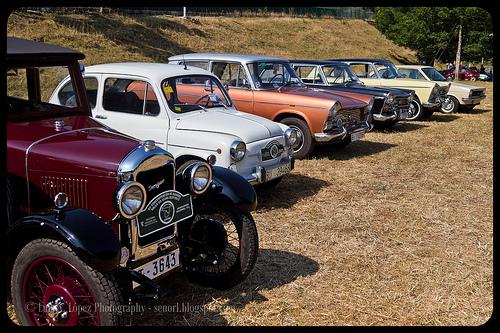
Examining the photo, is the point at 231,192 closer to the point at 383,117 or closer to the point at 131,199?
the point at 131,199

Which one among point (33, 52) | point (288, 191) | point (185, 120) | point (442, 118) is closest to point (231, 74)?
point (288, 191)

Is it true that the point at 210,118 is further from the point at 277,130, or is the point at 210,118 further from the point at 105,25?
the point at 105,25

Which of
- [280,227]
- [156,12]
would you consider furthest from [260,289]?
[156,12]

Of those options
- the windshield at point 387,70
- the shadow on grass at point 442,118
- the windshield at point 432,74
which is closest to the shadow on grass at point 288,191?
the windshield at point 387,70

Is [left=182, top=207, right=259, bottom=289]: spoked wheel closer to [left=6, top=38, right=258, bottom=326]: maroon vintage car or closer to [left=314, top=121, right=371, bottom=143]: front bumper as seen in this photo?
[left=6, top=38, right=258, bottom=326]: maroon vintage car

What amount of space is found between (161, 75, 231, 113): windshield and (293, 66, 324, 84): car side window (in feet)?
15.5

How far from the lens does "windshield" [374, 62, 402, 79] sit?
13.9m

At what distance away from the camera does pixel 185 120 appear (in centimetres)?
593

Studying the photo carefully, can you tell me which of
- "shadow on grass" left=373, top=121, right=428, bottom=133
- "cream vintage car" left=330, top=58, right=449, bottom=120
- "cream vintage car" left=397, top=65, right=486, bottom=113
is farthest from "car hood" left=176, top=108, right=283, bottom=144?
"cream vintage car" left=397, top=65, right=486, bottom=113

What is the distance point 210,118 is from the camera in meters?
6.05

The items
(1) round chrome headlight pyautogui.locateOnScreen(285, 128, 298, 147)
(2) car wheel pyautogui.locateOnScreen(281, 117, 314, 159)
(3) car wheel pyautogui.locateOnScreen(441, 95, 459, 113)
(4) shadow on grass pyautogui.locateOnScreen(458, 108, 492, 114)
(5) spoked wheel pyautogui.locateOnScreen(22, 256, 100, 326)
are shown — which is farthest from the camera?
(4) shadow on grass pyautogui.locateOnScreen(458, 108, 492, 114)

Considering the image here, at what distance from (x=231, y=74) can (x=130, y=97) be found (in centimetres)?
256

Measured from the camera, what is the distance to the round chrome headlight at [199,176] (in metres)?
3.69

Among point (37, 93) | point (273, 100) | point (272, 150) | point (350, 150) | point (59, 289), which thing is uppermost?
point (37, 93)
